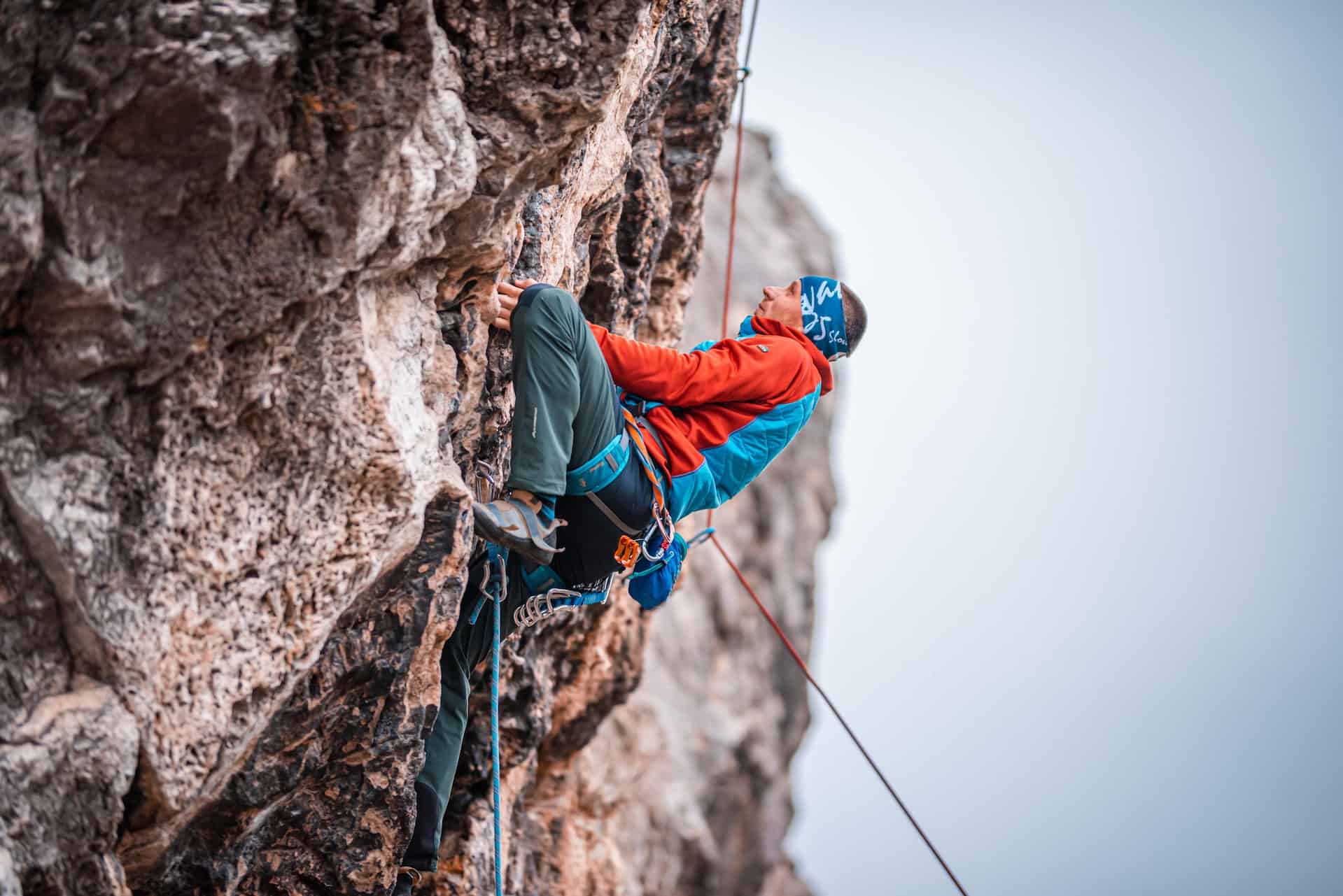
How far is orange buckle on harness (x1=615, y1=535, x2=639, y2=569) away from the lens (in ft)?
15.7

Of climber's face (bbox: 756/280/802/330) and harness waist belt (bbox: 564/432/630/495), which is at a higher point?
climber's face (bbox: 756/280/802/330)

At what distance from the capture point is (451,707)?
210 inches

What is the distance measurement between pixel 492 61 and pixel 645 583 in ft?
7.71

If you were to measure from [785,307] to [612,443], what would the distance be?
1.24 meters

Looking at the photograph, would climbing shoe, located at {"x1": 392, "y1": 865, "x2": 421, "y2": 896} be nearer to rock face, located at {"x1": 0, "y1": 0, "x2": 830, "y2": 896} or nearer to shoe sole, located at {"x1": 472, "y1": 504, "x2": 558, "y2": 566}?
rock face, located at {"x1": 0, "y1": 0, "x2": 830, "y2": 896}

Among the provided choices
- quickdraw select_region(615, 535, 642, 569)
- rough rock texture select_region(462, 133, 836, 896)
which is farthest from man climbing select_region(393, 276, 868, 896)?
rough rock texture select_region(462, 133, 836, 896)

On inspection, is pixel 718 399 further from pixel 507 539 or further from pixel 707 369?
pixel 507 539

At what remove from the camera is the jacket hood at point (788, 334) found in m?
5.19

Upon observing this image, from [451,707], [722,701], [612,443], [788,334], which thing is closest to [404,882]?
[451,707]

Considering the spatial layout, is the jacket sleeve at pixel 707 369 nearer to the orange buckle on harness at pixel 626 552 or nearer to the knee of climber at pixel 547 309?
the knee of climber at pixel 547 309

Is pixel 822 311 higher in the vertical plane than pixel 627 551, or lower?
higher

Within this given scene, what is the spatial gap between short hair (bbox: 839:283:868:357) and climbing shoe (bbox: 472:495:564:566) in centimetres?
183

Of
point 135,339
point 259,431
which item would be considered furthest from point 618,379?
point 135,339

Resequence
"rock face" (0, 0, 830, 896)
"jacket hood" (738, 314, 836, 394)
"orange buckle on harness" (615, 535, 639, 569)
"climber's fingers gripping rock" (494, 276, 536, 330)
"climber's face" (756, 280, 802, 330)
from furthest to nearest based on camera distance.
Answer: "climber's face" (756, 280, 802, 330) → "jacket hood" (738, 314, 836, 394) → "orange buckle on harness" (615, 535, 639, 569) → "climber's fingers gripping rock" (494, 276, 536, 330) → "rock face" (0, 0, 830, 896)
